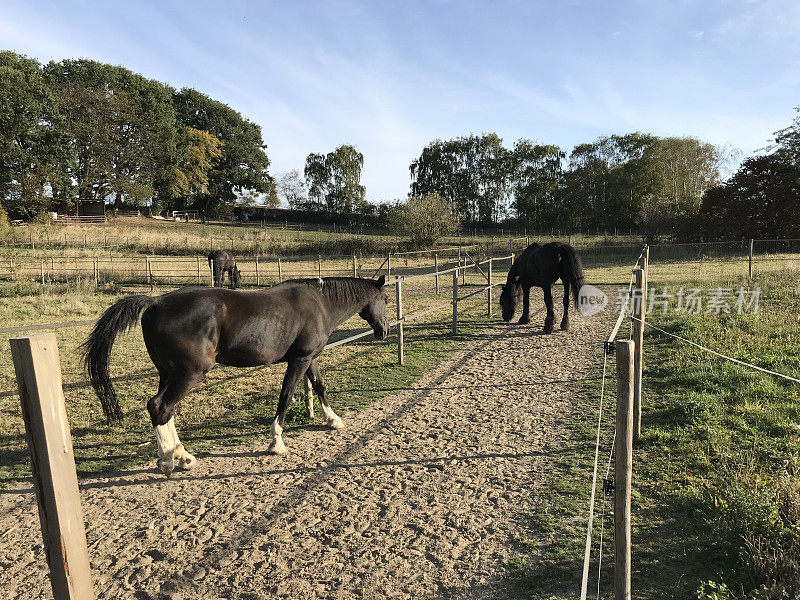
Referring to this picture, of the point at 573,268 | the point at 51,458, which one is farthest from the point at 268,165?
the point at 51,458

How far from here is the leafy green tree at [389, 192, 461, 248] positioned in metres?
33.2

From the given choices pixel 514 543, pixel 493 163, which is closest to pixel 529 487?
pixel 514 543

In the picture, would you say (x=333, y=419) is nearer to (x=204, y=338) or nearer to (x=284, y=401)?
(x=284, y=401)

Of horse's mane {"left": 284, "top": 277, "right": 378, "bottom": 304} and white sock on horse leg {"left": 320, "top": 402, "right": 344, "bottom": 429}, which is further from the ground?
horse's mane {"left": 284, "top": 277, "right": 378, "bottom": 304}

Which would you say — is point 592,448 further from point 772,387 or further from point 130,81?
point 130,81

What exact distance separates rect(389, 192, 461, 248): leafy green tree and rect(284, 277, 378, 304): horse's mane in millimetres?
27704

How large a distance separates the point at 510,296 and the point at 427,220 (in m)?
23.3

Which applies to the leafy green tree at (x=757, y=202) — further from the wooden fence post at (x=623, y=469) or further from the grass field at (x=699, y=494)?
the wooden fence post at (x=623, y=469)

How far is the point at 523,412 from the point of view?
18.6 ft

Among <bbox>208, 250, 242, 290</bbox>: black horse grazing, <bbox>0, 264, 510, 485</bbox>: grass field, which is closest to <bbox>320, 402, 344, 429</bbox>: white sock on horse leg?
<bbox>0, 264, 510, 485</bbox>: grass field

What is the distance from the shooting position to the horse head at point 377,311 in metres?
5.81

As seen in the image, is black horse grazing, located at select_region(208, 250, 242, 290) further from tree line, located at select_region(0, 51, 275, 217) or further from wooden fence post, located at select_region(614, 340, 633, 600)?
tree line, located at select_region(0, 51, 275, 217)

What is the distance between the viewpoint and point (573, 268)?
9.14 m

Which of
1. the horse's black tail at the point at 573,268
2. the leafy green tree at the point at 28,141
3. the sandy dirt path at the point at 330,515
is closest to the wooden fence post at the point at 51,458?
the sandy dirt path at the point at 330,515
